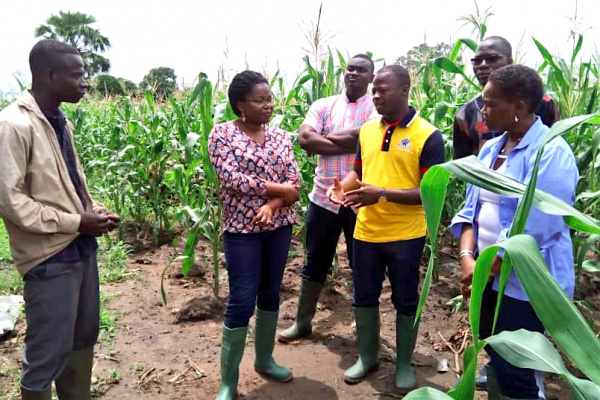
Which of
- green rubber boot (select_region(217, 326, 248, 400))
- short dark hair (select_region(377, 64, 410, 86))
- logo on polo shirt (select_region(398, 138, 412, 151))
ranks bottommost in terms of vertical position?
green rubber boot (select_region(217, 326, 248, 400))

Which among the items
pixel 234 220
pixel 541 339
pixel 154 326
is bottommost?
pixel 154 326

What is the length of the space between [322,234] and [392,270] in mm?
653

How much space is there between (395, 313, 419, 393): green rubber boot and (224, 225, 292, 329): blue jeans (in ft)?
2.51

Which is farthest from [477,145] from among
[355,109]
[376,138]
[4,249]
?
[4,249]

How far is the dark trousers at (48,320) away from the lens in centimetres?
202

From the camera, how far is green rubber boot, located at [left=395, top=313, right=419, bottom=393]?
276 centimetres

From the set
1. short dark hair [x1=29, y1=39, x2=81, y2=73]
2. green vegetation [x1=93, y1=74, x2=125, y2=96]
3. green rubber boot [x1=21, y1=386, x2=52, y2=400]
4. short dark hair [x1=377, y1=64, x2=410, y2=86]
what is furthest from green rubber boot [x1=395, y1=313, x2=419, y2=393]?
→ green vegetation [x1=93, y1=74, x2=125, y2=96]

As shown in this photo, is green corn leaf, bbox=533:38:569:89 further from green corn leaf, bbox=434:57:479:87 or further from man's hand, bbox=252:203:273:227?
man's hand, bbox=252:203:273:227

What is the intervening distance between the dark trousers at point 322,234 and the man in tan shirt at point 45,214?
54.6 inches

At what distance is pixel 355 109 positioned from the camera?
317 cm

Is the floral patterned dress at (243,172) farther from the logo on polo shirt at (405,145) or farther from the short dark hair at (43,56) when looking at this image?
the short dark hair at (43,56)

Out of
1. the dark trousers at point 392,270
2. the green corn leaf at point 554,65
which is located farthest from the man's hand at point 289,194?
the green corn leaf at point 554,65

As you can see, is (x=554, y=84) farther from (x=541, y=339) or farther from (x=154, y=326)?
(x=154, y=326)

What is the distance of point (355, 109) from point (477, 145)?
2.58 ft
